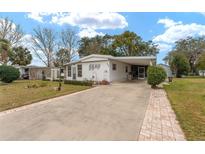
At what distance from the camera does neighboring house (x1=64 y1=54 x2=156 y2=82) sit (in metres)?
16.6

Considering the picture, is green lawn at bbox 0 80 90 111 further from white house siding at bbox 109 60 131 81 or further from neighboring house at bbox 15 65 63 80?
neighboring house at bbox 15 65 63 80

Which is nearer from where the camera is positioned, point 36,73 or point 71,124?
point 71,124

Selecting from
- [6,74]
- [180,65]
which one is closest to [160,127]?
[6,74]

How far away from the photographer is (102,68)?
17016 millimetres

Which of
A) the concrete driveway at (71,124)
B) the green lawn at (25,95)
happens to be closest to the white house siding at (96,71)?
the green lawn at (25,95)

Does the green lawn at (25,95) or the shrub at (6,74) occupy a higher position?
the shrub at (6,74)

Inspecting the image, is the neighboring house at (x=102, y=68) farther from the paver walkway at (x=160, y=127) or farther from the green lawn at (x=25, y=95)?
the paver walkway at (x=160, y=127)

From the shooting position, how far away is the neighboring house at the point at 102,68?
1659cm

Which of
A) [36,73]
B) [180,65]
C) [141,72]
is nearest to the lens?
[141,72]

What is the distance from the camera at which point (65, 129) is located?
4238 millimetres

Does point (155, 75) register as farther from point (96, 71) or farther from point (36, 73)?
point (36, 73)

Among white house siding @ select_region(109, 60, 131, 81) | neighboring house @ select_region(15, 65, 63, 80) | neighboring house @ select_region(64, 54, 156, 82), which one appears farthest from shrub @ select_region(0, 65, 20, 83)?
white house siding @ select_region(109, 60, 131, 81)
